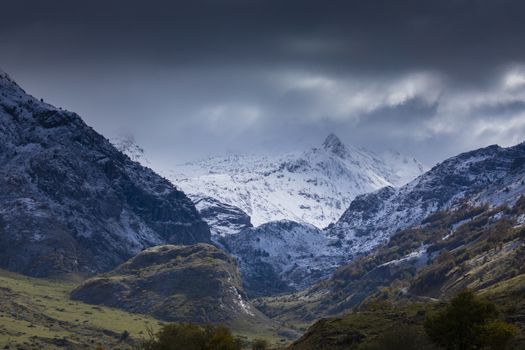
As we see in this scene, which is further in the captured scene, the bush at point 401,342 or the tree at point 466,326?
the bush at point 401,342

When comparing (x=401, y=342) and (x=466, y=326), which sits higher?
(x=466, y=326)

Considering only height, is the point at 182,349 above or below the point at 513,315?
below

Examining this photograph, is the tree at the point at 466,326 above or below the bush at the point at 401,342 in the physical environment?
above

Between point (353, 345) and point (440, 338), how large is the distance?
43.0 meters

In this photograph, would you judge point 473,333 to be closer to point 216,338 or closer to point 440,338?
point 440,338

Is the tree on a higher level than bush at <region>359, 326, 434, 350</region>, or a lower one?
higher

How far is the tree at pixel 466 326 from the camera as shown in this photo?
147000 millimetres

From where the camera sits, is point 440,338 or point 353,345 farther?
point 353,345

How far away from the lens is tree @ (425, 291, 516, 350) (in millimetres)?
147000

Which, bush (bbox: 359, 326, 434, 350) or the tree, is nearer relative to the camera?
the tree

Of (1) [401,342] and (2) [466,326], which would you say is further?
Result: (1) [401,342]

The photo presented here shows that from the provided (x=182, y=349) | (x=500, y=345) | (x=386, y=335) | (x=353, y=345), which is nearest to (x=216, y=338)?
(x=182, y=349)

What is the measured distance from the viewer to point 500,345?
Answer: 14462 centimetres

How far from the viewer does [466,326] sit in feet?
513
